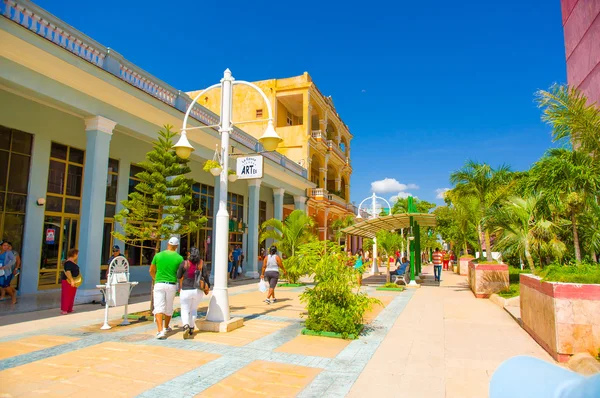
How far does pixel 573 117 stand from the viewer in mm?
7723

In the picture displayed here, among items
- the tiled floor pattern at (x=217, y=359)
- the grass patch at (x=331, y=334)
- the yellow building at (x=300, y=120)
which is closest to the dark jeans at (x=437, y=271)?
the yellow building at (x=300, y=120)

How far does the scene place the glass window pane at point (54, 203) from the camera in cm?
1261

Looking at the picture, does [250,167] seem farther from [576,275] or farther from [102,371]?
[576,275]

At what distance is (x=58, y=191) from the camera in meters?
13.0

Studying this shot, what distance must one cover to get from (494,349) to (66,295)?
8.91m

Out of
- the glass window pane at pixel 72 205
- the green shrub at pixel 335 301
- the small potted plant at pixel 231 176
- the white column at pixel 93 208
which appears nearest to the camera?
the green shrub at pixel 335 301

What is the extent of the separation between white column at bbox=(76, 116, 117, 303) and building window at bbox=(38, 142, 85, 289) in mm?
3064

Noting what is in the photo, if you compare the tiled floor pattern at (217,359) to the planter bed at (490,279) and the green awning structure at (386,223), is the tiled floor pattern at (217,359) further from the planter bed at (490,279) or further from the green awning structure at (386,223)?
the green awning structure at (386,223)

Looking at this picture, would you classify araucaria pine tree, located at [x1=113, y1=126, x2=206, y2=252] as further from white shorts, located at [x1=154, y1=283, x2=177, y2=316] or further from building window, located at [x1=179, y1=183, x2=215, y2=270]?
building window, located at [x1=179, y1=183, x2=215, y2=270]

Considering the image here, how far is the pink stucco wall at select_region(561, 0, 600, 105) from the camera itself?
15.7 meters

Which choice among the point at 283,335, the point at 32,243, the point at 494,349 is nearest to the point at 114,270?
the point at 283,335

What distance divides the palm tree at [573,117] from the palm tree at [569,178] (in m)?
0.28

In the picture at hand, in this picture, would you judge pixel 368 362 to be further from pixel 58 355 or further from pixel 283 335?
pixel 58 355

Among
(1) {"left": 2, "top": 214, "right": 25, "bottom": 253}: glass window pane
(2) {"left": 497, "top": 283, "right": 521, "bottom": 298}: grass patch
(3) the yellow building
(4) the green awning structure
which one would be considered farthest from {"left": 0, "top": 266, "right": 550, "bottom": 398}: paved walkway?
(3) the yellow building
